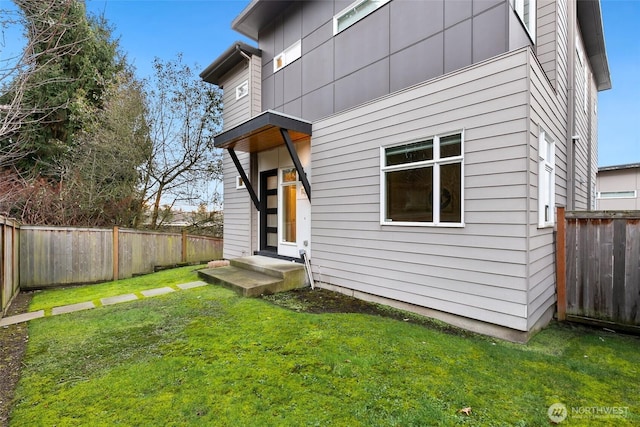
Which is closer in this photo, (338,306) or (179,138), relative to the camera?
(338,306)

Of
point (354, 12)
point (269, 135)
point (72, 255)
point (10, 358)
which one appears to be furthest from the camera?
point (72, 255)

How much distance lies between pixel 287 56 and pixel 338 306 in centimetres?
612

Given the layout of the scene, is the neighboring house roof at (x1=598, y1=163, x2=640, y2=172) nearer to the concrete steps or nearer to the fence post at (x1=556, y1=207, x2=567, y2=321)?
the fence post at (x1=556, y1=207, x2=567, y2=321)

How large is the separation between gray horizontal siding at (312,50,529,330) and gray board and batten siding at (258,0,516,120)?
51cm

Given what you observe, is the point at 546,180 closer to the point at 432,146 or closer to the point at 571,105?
the point at 432,146

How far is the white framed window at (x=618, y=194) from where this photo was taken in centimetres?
1352

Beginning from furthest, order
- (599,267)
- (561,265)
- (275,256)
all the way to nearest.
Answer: (275,256) → (561,265) → (599,267)

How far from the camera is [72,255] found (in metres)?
7.13

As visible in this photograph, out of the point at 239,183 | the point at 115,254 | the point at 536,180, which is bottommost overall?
the point at 115,254

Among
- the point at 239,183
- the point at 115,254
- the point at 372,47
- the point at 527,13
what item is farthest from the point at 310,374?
the point at 115,254

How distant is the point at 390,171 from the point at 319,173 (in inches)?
67.9

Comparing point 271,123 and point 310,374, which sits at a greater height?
point 271,123

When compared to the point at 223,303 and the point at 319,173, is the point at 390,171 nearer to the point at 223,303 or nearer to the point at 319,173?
the point at 319,173

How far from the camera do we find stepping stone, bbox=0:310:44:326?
433 centimetres
